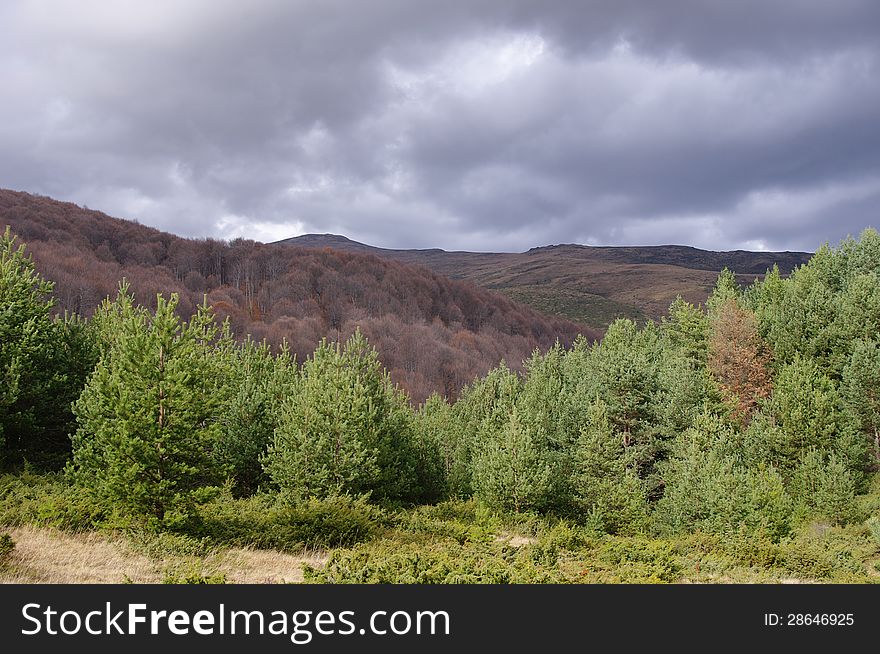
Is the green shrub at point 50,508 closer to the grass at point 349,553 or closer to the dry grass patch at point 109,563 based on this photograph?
the grass at point 349,553

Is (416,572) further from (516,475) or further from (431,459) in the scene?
(431,459)

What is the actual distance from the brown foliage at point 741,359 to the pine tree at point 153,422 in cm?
4168

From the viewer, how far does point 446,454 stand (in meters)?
48.7

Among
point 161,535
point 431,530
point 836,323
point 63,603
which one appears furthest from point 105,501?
point 836,323

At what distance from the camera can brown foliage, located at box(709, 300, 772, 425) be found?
153 ft

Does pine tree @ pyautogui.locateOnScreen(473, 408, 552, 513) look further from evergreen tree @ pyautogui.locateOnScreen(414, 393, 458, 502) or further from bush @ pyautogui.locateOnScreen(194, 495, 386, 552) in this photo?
bush @ pyautogui.locateOnScreen(194, 495, 386, 552)

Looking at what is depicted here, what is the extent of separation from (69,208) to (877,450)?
540ft

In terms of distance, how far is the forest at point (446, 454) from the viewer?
56.7 ft

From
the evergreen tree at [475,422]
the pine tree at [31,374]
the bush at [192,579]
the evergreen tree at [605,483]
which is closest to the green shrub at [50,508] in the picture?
the pine tree at [31,374]

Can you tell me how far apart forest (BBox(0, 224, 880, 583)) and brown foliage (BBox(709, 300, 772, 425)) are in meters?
0.19

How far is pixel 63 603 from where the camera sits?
30.3 ft

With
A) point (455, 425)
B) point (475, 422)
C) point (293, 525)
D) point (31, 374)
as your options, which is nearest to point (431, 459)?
point (455, 425)

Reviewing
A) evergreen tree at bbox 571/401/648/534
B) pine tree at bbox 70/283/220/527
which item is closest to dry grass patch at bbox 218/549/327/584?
pine tree at bbox 70/283/220/527

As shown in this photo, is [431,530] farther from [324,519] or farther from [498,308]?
[498,308]
